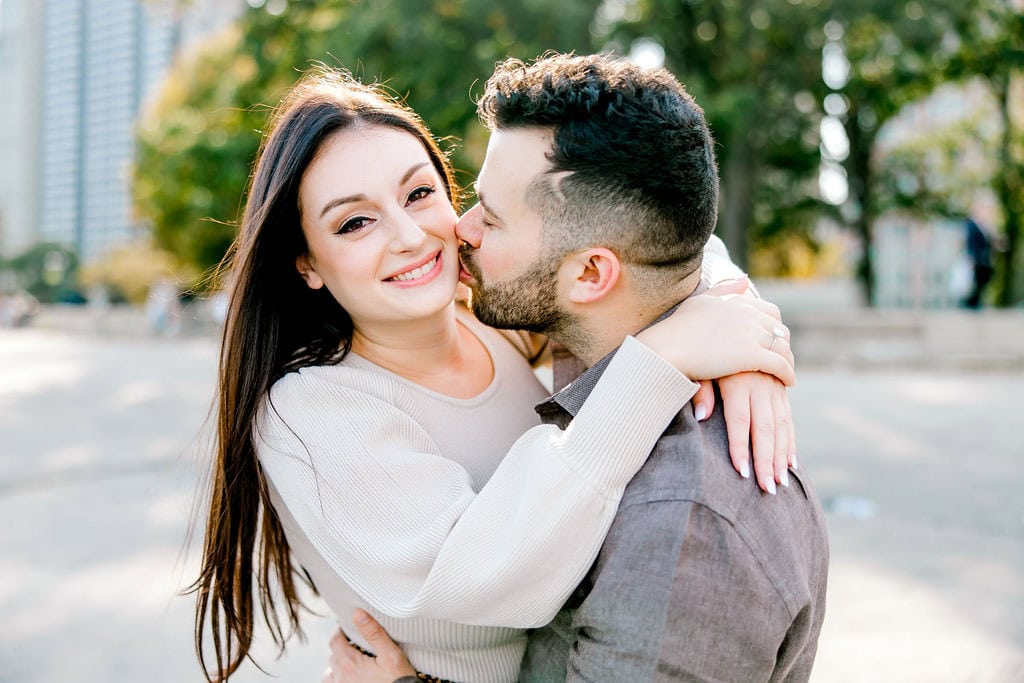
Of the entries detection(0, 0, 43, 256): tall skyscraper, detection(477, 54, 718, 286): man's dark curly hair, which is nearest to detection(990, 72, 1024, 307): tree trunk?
detection(477, 54, 718, 286): man's dark curly hair

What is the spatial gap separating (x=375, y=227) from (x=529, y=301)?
427 millimetres

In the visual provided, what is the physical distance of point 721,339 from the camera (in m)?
1.67

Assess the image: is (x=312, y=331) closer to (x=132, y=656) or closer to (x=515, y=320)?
(x=515, y=320)

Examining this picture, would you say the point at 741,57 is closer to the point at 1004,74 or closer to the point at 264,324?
the point at 1004,74

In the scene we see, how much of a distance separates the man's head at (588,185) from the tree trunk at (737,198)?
15162 mm

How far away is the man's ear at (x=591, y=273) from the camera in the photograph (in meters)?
1.75

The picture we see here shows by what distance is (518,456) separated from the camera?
5.27 ft

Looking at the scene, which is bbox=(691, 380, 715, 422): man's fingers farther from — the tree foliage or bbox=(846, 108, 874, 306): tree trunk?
bbox=(846, 108, 874, 306): tree trunk

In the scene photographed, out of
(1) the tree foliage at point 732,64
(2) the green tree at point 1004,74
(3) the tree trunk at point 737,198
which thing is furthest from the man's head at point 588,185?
(2) the green tree at point 1004,74

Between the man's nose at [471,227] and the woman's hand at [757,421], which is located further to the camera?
the man's nose at [471,227]

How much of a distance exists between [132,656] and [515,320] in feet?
8.54

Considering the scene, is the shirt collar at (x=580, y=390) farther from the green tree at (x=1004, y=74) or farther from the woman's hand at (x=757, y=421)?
the green tree at (x=1004, y=74)

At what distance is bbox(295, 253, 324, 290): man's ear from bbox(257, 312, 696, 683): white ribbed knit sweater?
0.78 feet

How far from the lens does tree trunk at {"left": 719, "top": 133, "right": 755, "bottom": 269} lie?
54.9 ft
